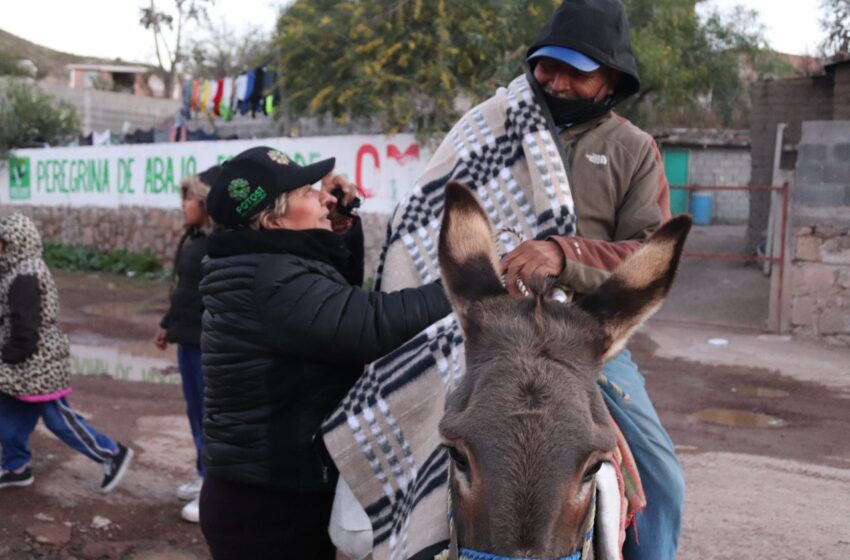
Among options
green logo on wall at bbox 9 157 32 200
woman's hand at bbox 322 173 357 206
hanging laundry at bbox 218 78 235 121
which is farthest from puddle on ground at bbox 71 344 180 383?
green logo on wall at bbox 9 157 32 200

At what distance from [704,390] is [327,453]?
22.9 feet

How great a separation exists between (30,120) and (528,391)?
24299 mm

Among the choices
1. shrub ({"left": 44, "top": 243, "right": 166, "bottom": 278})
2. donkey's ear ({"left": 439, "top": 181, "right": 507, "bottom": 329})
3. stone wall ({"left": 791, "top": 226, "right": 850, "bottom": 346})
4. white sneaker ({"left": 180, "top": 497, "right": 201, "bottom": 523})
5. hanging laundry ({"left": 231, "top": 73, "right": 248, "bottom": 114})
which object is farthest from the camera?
hanging laundry ({"left": 231, "top": 73, "right": 248, "bottom": 114})

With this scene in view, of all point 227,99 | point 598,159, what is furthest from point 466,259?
point 227,99

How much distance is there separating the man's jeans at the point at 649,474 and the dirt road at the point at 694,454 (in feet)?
8.94

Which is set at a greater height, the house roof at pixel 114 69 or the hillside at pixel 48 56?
the hillside at pixel 48 56

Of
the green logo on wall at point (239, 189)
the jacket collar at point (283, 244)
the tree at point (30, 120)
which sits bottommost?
the jacket collar at point (283, 244)

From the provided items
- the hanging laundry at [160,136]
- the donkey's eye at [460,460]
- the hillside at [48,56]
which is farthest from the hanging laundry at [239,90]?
the hillside at [48,56]

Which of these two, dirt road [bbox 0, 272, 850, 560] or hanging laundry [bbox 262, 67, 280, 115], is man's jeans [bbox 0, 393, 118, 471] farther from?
hanging laundry [bbox 262, 67, 280, 115]

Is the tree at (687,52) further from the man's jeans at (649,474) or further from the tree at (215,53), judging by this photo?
the tree at (215,53)

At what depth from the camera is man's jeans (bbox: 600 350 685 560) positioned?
2.67m

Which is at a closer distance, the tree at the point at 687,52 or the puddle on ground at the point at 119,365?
the puddle on ground at the point at 119,365

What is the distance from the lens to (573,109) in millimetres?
2969

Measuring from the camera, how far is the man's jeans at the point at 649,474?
2.67 meters
